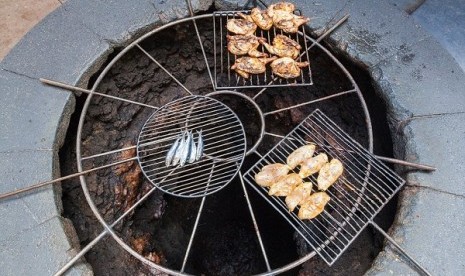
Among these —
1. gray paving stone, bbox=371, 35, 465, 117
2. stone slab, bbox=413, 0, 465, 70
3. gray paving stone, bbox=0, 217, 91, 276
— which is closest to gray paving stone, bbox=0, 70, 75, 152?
gray paving stone, bbox=0, 217, 91, 276

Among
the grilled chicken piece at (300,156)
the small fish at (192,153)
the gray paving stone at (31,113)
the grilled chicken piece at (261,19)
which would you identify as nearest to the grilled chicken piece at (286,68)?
the grilled chicken piece at (261,19)

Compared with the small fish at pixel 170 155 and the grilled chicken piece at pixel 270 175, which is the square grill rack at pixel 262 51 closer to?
the small fish at pixel 170 155

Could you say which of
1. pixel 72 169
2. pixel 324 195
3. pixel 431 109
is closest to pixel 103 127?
pixel 72 169

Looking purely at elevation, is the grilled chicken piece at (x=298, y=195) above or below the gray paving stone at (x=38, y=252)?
below

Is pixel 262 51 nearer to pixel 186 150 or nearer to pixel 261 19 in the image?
pixel 261 19

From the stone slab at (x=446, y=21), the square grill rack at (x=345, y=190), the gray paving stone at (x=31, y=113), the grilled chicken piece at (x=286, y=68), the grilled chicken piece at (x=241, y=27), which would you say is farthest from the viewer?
the stone slab at (x=446, y=21)

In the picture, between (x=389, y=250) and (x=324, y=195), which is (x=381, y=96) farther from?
(x=389, y=250)

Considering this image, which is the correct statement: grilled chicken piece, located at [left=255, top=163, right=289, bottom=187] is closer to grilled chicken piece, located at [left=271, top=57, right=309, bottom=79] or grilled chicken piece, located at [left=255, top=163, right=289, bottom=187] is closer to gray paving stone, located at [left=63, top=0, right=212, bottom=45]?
grilled chicken piece, located at [left=271, top=57, right=309, bottom=79]

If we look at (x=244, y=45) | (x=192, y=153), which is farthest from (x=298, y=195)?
(x=244, y=45)
